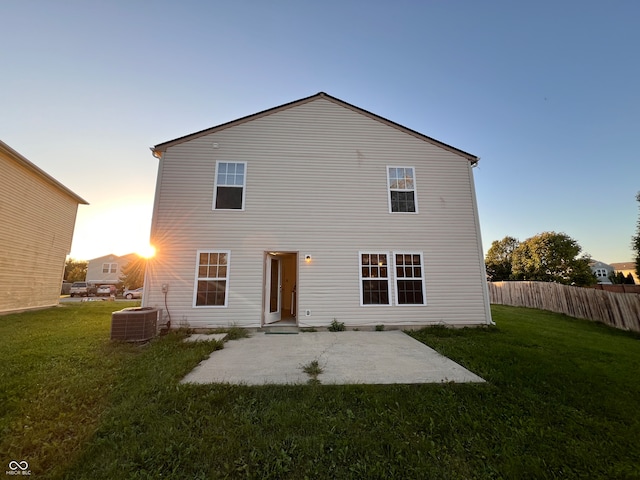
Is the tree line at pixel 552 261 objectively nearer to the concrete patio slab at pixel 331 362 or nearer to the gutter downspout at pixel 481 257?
the gutter downspout at pixel 481 257

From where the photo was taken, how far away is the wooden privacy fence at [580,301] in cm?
881

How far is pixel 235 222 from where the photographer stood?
798cm

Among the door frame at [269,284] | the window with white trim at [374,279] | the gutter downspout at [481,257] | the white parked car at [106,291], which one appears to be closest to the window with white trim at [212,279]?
the door frame at [269,284]

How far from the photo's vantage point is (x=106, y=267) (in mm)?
39250

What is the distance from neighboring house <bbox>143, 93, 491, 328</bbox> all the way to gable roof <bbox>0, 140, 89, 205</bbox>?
749cm

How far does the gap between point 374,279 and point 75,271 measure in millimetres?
48874

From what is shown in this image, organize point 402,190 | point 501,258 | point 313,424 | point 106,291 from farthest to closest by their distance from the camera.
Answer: point 501,258, point 106,291, point 402,190, point 313,424

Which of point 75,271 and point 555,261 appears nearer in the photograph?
point 555,261

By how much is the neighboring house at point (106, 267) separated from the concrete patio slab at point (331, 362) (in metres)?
42.9

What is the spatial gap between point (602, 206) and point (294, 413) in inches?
936

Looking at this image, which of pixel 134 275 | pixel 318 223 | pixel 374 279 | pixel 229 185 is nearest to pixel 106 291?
pixel 134 275
